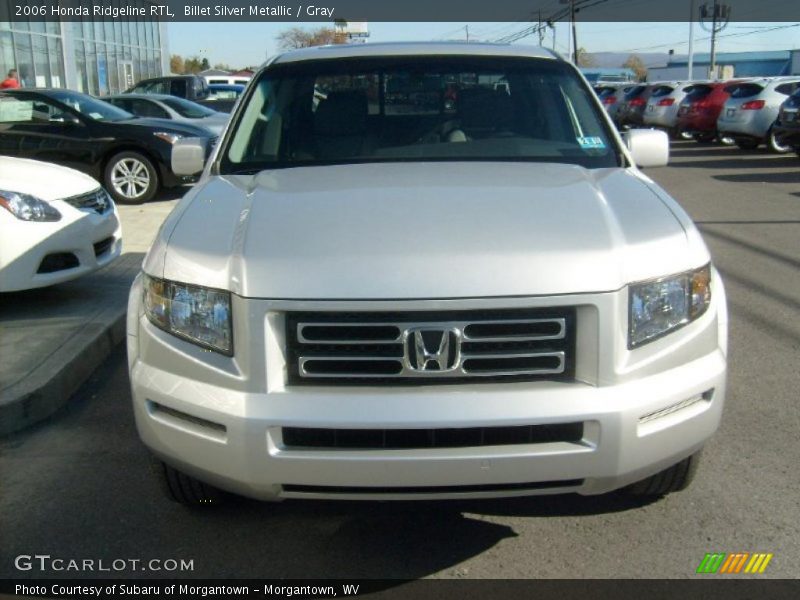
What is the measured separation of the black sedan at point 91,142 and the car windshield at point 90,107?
1.7 inches

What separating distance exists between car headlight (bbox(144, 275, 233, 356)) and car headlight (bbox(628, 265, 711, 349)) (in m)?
1.25

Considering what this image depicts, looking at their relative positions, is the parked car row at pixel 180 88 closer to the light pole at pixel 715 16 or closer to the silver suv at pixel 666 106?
the silver suv at pixel 666 106

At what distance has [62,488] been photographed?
373 centimetres

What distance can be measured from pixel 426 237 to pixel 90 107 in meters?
10.6

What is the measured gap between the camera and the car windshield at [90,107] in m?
11.9

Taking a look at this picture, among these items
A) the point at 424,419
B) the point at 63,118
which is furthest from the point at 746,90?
the point at 424,419

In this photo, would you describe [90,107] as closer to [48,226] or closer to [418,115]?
[48,226]

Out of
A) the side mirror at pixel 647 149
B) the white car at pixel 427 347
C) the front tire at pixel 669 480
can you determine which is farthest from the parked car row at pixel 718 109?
the white car at pixel 427 347

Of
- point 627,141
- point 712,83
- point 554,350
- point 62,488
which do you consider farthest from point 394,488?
point 712,83

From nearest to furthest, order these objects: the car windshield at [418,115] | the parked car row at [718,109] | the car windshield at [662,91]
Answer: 1. the car windshield at [418,115]
2. the parked car row at [718,109]
3. the car windshield at [662,91]

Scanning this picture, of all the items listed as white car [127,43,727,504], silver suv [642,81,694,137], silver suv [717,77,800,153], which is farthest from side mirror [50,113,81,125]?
silver suv [642,81,694,137]

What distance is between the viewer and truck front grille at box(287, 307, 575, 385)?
8.76 feet

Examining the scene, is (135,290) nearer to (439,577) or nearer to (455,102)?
(439,577)

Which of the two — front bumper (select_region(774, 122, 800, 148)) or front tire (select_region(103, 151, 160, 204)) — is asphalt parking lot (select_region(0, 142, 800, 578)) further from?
front bumper (select_region(774, 122, 800, 148))
